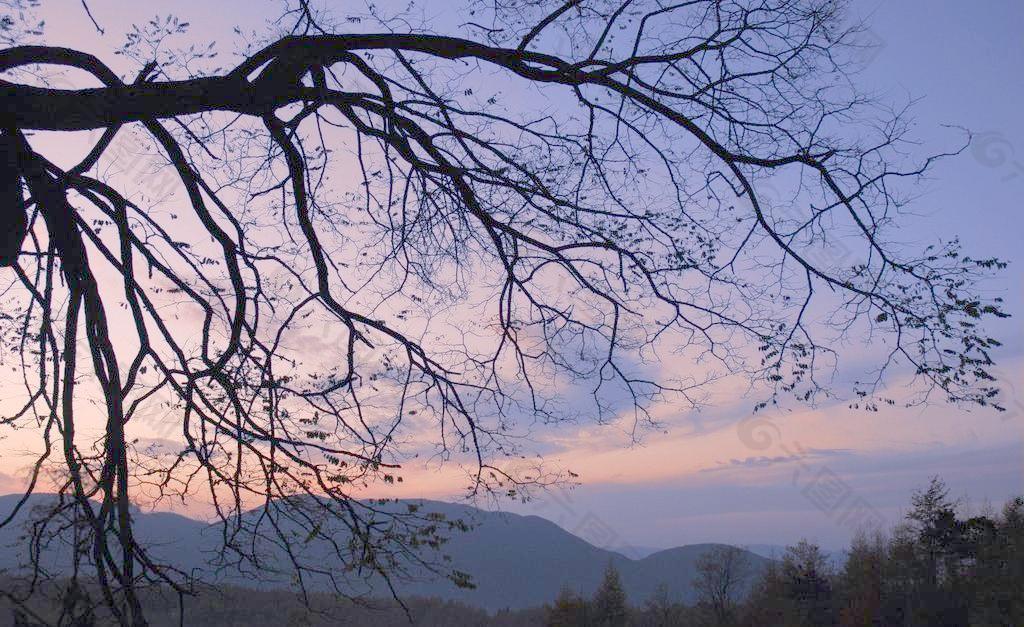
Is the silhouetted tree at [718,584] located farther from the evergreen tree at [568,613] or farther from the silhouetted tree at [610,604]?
the evergreen tree at [568,613]

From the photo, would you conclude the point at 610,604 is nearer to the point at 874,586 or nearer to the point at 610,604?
the point at 610,604

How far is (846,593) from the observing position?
3750 cm

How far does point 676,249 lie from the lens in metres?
5.88

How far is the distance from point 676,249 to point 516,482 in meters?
2.06

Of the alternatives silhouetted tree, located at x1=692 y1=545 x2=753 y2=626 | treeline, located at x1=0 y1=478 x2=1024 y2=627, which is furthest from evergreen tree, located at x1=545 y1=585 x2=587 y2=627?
silhouetted tree, located at x1=692 y1=545 x2=753 y2=626

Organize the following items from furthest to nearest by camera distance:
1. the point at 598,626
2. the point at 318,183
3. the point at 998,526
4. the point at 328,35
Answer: the point at 598,626, the point at 998,526, the point at 318,183, the point at 328,35

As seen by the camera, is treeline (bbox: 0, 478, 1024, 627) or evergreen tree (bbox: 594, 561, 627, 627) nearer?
treeline (bbox: 0, 478, 1024, 627)

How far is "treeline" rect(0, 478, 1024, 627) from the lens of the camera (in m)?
30.2

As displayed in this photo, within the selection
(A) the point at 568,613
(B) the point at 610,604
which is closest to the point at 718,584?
(B) the point at 610,604

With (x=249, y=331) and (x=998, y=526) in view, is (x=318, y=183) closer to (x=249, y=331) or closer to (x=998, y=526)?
(x=249, y=331)

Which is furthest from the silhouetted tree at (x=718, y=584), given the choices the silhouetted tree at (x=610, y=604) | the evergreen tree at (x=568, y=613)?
the evergreen tree at (x=568, y=613)

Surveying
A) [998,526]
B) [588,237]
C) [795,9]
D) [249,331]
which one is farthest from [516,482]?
[998,526]

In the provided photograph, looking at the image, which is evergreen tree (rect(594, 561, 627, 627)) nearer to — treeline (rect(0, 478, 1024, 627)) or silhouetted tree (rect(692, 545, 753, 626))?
treeline (rect(0, 478, 1024, 627))

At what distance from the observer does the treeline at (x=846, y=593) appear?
30172 millimetres
